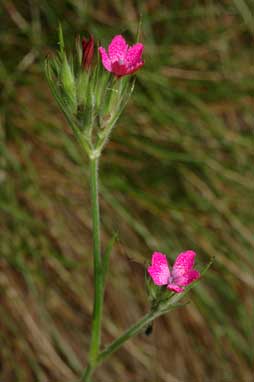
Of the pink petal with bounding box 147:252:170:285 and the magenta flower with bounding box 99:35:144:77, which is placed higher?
the magenta flower with bounding box 99:35:144:77

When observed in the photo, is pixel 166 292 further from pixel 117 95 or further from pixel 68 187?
pixel 68 187

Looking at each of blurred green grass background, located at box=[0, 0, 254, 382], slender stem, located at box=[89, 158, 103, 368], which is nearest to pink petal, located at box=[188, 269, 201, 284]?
slender stem, located at box=[89, 158, 103, 368]

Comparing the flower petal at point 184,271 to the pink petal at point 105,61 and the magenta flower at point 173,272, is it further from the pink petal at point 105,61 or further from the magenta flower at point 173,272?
the pink petal at point 105,61

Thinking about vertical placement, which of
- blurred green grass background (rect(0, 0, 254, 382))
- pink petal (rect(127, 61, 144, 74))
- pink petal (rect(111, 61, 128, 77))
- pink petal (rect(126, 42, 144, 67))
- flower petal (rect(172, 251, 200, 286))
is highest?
blurred green grass background (rect(0, 0, 254, 382))

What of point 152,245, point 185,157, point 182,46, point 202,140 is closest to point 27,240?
point 152,245

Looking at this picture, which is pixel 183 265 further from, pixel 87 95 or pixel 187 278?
pixel 87 95

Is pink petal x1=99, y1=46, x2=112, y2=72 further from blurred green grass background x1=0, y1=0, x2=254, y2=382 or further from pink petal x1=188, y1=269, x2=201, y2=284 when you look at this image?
blurred green grass background x1=0, y1=0, x2=254, y2=382
